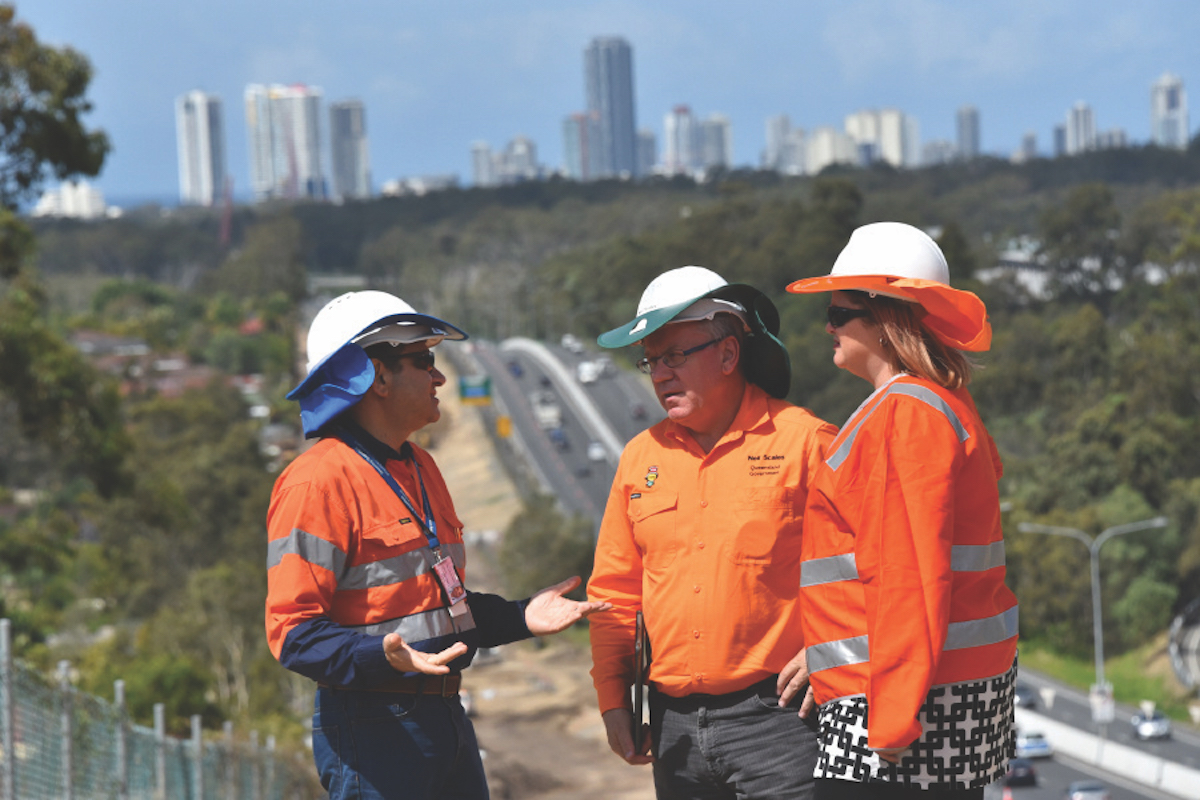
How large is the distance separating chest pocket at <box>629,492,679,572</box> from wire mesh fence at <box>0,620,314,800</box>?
8.83 feet

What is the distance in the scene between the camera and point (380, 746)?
334 centimetres

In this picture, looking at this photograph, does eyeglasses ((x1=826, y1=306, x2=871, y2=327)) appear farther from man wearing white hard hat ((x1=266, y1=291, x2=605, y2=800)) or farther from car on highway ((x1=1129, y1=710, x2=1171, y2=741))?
car on highway ((x1=1129, y1=710, x2=1171, y2=741))

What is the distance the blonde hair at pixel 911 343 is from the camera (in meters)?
3.24

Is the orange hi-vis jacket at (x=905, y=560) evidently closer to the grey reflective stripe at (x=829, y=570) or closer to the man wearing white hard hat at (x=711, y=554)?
the grey reflective stripe at (x=829, y=570)

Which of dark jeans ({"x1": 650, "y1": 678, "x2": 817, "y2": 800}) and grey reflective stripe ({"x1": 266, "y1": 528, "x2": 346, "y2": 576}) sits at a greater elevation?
grey reflective stripe ({"x1": 266, "y1": 528, "x2": 346, "y2": 576})

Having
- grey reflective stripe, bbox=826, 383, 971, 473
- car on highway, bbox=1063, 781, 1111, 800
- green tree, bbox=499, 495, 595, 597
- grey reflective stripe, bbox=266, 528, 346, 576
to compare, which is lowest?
car on highway, bbox=1063, 781, 1111, 800

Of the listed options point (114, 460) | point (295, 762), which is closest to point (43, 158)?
point (114, 460)

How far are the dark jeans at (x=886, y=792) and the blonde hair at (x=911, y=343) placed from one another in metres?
0.93

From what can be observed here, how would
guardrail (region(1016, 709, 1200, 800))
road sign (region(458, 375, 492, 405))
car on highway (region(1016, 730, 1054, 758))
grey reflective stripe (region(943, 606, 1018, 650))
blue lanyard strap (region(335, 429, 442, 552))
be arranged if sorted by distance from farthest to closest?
road sign (region(458, 375, 492, 405)) < car on highway (region(1016, 730, 1054, 758)) < guardrail (region(1016, 709, 1200, 800)) < blue lanyard strap (region(335, 429, 442, 552)) < grey reflective stripe (region(943, 606, 1018, 650))

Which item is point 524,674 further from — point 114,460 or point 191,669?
point 114,460

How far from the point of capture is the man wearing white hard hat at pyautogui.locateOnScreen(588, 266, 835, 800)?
3709 mm

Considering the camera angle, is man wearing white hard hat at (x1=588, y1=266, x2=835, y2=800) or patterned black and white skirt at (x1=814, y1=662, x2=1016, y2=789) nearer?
patterned black and white skirt at (x1=814, y1=662, x2=1016, y2=789)

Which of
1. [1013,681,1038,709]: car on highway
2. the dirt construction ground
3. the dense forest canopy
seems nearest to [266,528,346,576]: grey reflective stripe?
the dense forest canopy

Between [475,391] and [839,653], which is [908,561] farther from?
[475,391]
